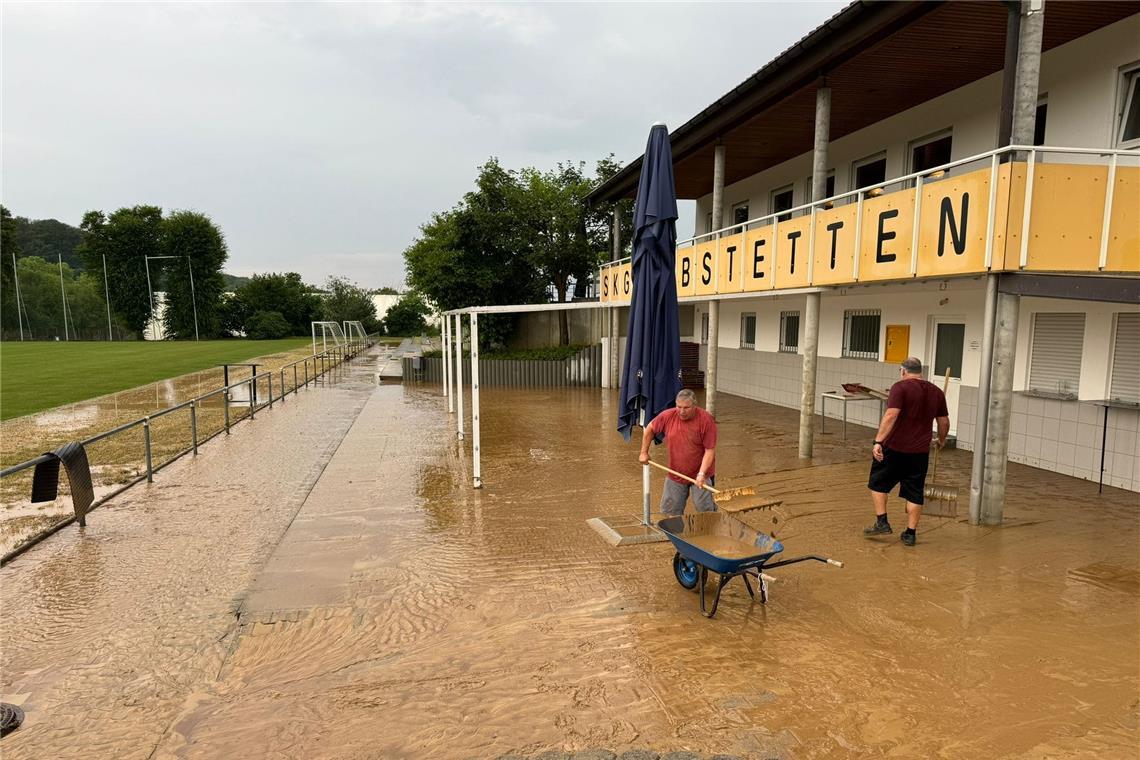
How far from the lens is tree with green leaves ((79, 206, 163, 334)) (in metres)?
69.6

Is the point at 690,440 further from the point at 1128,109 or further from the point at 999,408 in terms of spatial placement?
the point at 1128,109

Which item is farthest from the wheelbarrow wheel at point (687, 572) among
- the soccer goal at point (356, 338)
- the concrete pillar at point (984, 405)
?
the soccer goal at point (356, 338)

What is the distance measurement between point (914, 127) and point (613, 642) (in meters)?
12.0

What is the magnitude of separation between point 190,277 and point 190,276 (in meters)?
0.12

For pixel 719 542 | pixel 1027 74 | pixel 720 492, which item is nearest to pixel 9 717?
pixel 719 542

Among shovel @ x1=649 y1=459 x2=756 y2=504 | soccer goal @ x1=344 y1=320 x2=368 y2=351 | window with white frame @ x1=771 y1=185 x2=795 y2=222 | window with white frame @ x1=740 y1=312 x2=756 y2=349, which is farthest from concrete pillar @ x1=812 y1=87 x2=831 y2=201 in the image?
soccer goal @ x1=344 y1=320 x2=368 y2=351

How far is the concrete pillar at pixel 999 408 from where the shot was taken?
705 centimetres

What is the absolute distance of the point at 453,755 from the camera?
348 centimetres

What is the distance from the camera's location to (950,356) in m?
11.5

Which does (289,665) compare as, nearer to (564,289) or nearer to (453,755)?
(453,755)

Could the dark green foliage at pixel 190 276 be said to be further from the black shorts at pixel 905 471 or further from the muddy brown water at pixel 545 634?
the black shorts at pixel 905 471

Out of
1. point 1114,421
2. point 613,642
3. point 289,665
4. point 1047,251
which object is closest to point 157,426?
point 289,665

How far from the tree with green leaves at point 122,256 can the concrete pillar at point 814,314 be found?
77.7 metres

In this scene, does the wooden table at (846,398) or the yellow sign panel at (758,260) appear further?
the yellow sign panel at (758,260)
